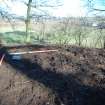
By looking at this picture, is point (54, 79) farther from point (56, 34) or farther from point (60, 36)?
point (56, 34)

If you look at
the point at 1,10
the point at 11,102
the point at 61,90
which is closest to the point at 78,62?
the point at 61,90

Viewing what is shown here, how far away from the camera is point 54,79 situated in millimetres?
6258

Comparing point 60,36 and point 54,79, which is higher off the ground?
point 54,79

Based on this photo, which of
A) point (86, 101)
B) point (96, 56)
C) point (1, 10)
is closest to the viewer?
point (86, 101)

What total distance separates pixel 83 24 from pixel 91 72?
8156mm

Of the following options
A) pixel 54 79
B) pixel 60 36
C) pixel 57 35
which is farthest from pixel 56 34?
pixel 54 79

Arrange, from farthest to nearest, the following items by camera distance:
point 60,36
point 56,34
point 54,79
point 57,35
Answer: point 56,34, point 57,35, point 60,36, point 54,79

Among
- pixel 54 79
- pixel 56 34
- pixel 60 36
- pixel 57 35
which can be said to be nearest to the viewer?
pixel 54 79

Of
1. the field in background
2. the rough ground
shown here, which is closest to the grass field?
the field in background

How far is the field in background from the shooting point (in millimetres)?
13413

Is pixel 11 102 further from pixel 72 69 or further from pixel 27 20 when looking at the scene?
pixel 27 20

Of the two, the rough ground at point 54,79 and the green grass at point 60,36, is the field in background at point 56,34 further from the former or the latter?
the rough ground at point 54,79

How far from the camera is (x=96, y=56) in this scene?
7777 mm

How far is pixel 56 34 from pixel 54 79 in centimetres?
808
